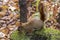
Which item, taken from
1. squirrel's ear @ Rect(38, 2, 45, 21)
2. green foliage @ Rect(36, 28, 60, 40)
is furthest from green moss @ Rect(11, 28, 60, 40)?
squirrel's ear @ Rect(38, 2, 45, 21)

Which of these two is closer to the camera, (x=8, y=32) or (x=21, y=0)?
(x=21, y=0)

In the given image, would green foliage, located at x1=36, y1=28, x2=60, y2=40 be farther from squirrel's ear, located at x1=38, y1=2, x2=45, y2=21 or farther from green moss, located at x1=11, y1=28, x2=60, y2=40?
squirrel's ear, located at x1=38, y1=2, x2=45, y2=21

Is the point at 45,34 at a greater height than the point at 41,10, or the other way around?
the point at 41,10

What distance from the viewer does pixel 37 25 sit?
7.57ft

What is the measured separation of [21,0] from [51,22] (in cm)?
97

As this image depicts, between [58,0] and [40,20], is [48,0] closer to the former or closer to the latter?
[58,0]

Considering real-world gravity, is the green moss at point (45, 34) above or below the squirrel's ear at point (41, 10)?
below

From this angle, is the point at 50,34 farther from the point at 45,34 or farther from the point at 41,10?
the point at 41,10

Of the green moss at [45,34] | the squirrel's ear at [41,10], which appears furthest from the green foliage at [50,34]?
the squirrel's ear at [41,10]

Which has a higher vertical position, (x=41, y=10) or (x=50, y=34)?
(x=41, y=10)

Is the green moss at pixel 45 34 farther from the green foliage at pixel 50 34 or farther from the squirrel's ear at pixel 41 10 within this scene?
the squirrel's ear at pixel 41 10

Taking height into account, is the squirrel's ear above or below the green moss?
above

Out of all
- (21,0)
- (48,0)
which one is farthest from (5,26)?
(48,0)

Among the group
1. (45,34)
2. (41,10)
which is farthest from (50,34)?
(41,10)
